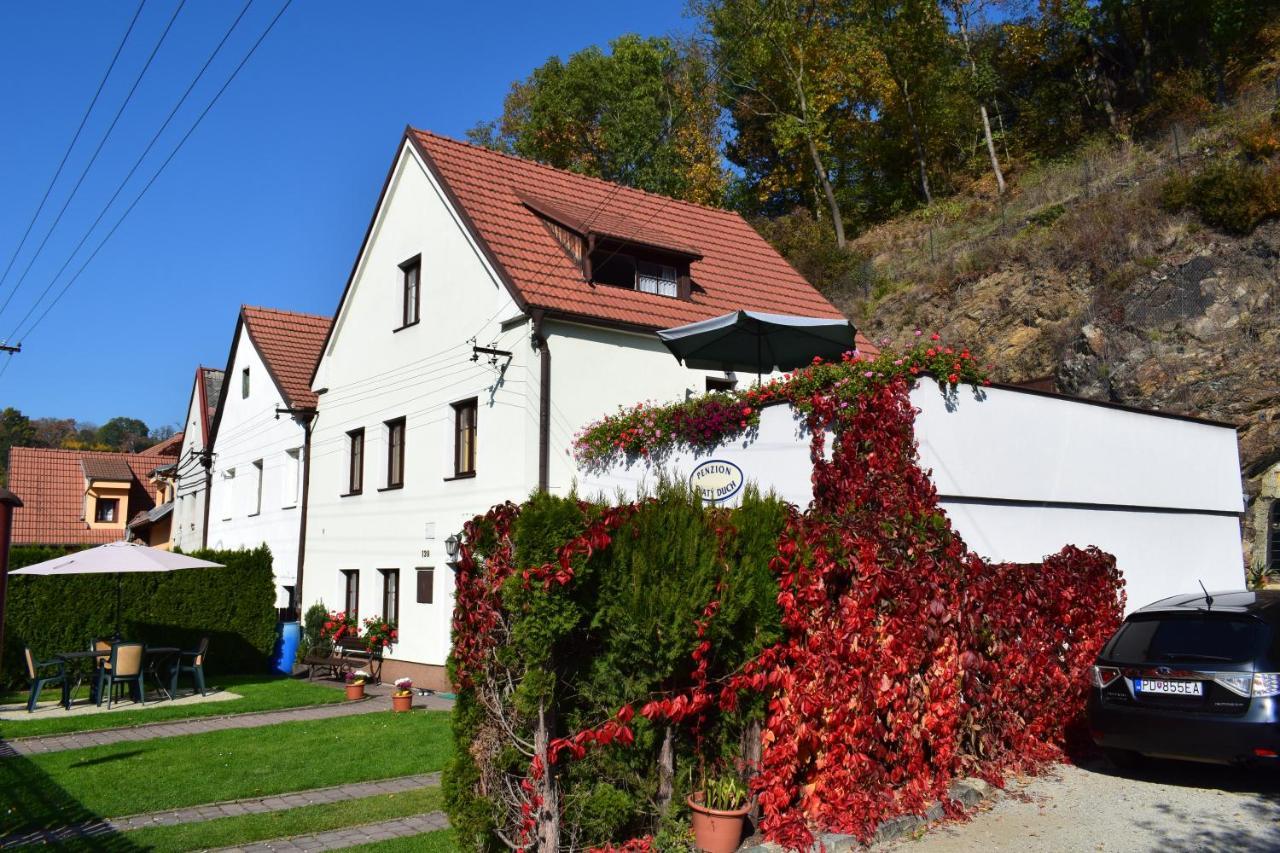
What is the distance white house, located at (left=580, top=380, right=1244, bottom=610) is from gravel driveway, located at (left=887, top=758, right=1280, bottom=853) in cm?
317

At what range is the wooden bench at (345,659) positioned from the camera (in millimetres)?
17844

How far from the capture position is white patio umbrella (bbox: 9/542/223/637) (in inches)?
618

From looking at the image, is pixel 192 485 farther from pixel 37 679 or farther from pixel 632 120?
pixel 632 120

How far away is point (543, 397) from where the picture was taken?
15172 mm

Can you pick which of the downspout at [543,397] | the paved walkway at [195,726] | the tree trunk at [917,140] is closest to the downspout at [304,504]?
the paved walkway at [195,726]

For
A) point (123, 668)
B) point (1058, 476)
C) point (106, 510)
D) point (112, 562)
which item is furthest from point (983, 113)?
point (106, 510)

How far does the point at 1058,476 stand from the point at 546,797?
342 inches

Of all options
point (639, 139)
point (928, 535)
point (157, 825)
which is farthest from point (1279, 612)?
point (639, 139)

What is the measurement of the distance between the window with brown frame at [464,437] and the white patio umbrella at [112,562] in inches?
200

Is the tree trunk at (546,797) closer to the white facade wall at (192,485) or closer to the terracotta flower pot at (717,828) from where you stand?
the terracotta flower pot at (717,828)

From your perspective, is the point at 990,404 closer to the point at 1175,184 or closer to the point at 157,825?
the point at 157,825

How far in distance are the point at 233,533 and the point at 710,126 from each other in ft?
85.4

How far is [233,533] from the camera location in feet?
88.4

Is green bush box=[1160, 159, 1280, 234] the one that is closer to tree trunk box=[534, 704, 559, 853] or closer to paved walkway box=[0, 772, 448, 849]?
paved walkway box=[0, 772, 448, 849]
